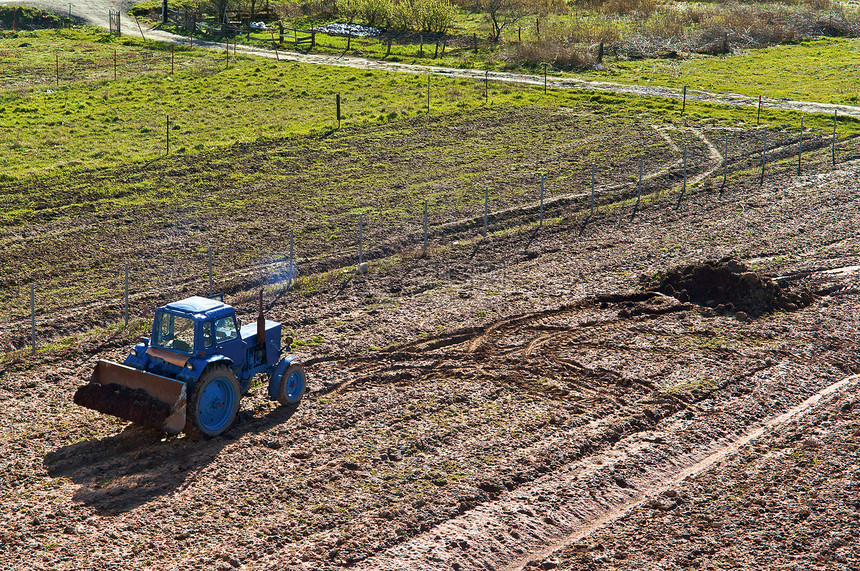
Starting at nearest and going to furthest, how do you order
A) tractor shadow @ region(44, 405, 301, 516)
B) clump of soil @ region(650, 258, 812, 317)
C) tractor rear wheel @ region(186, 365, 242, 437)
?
tractor shadow @ region(44, 405, 301, 516) < tractor rear wheel @ region(186, 365, 242, 437) < clump of soil @ region(650, 258, 812, 317)

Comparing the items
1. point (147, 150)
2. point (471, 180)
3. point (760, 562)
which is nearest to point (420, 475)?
point (760, 562)

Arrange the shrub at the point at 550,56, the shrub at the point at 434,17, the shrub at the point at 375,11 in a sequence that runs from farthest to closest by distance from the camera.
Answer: the shrub at the point at 375,11 < the shrub at the point at 434,17 < the shrub at the point at 550,56

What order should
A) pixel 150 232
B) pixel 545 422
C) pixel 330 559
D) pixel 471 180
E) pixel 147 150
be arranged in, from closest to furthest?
pixel 330 559
pixel 545 422
pixel 150 232
pixel 471 180
pixel 147 150

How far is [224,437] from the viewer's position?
1548cm

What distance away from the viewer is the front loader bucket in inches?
572

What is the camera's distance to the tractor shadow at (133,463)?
45.2ft

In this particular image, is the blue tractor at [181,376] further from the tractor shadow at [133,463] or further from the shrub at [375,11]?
the shrub at [375,11]

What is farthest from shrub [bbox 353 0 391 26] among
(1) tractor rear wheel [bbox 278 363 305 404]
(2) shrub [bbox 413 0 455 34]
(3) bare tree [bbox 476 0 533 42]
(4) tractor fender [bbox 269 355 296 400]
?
(4) tractor fender [bbox 269 355 296 400]

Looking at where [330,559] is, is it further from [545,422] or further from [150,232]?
[150,232]

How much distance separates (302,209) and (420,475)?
1582 centimetres

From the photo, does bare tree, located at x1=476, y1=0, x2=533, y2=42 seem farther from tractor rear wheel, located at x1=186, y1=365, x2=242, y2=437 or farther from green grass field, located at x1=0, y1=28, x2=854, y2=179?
tractor rear wheel, located at x1=186, y1=365, x2=242, y2=437

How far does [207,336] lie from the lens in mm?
15258

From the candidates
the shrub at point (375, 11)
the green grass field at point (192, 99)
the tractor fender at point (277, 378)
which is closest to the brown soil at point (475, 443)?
the tractor fender at point (277, 378)

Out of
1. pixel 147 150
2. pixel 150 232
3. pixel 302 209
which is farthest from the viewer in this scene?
pixel 147 150
